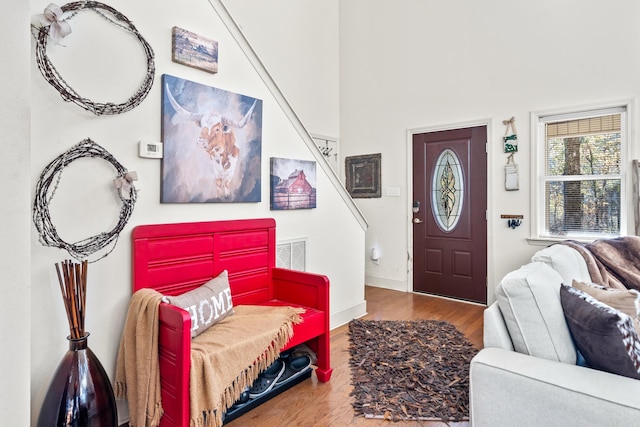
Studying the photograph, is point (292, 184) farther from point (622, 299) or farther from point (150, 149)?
point (622, 299)

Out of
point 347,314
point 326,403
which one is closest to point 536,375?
point 326,403

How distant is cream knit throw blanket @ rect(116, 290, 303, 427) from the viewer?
170 centimetres

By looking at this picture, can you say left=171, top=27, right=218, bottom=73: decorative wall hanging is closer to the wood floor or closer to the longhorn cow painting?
the longhorn cow painting

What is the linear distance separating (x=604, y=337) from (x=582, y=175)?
3.03 metres

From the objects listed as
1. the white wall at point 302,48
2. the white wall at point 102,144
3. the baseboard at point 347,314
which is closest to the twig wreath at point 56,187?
the white wall at point 102,144

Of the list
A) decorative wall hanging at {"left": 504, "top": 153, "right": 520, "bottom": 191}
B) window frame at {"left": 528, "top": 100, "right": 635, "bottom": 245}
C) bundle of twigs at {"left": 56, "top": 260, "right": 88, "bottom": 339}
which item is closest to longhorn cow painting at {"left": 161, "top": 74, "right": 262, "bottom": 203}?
bundle of twigs at {"left": 56, "top": 260, "right": 88, "bottom": 339}

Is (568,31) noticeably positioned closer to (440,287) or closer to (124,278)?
(440,287)

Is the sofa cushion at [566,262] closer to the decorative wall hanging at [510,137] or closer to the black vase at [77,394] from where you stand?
the decorative wall hanging at [510,137]

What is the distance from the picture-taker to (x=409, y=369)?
8.59 ft

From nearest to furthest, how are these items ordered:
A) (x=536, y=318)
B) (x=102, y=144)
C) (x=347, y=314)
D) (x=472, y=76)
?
1. (x=536, y=318)
2. (x=102, y=144)
3. (x=347, y=314)
4. (x=472, y=76)

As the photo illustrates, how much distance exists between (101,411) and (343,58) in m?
5.33

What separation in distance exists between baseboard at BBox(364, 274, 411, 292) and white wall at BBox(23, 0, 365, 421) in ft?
10.2

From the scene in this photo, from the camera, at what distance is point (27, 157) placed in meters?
0.99

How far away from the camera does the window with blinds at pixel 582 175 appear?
3.49m
